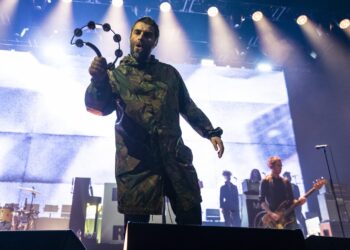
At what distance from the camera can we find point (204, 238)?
127 cm

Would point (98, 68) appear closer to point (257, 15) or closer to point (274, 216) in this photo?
point (274, 216)

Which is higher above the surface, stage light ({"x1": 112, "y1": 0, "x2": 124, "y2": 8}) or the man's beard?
stage light ({"x1": 112, "y1": 0, "x2": 124, "y2": 8})

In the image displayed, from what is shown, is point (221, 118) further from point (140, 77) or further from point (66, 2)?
point (140, 77)

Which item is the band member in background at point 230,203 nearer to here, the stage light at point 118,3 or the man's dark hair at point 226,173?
the man's dark hair at point 226,173

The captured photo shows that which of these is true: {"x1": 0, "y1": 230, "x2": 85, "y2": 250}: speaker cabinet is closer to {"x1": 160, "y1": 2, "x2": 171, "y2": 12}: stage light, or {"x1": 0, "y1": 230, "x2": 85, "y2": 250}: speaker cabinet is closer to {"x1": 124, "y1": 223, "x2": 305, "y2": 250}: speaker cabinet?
{"x1": 124, "y1": 223, "x2": 305, "y2": 250}: speaker cabinet

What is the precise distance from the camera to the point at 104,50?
9961mm

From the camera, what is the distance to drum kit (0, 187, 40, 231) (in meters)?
6.82

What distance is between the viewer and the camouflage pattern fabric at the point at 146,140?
1.80m

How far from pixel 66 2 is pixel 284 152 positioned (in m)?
6.91

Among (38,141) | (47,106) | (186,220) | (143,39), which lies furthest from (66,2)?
(186,220)

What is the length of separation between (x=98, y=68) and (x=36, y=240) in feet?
2.95

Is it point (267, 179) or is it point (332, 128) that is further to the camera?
point (332, 128)

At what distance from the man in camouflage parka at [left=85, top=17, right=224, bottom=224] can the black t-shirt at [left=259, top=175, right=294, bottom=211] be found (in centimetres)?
415

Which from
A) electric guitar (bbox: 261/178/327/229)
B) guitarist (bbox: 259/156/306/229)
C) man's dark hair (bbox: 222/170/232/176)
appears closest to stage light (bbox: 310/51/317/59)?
man's dark hair (bbox: 222/170/232/176)
